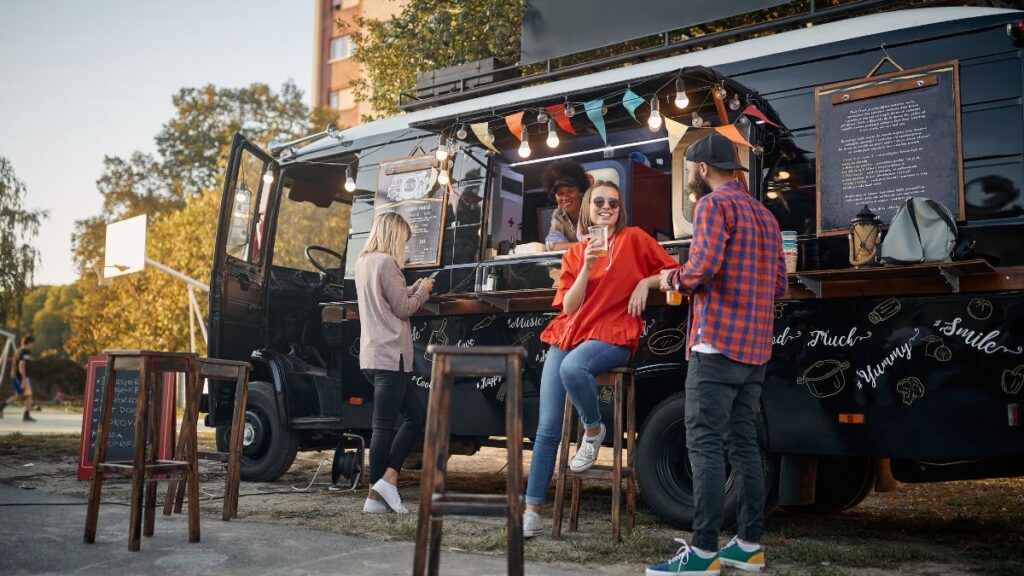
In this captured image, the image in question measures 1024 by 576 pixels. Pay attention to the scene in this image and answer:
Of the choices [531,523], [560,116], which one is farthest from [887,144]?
[531,523]

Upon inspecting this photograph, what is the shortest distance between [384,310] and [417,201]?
Result: 121 cm

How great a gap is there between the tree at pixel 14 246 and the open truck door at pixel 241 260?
2447cm

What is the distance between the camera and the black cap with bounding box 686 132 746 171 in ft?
14.5

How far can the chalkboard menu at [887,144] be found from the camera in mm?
4895

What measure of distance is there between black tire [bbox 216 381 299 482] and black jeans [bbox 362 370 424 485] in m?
1.90

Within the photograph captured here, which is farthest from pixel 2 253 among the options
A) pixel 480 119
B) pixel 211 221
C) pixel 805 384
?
pixel 805 384

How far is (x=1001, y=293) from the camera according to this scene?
4562 mm

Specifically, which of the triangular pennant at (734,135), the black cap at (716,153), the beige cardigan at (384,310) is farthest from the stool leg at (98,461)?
the triangular pennant at (734,135)

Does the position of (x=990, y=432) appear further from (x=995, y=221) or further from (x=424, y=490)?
(x=424, y=490)

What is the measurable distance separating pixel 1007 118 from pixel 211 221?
74.5 ft

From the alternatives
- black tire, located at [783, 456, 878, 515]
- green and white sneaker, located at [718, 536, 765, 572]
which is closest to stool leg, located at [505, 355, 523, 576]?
green and white sneaker, located at [718, 536, 765, 572]

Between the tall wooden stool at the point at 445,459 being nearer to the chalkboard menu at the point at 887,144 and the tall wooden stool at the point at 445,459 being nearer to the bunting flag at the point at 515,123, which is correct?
the chalkboard menu at the point at 887,144

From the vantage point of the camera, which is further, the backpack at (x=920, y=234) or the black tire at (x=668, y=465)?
the black tire at (x=668, y=465)

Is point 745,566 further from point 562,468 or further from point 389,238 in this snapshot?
point 389,238
